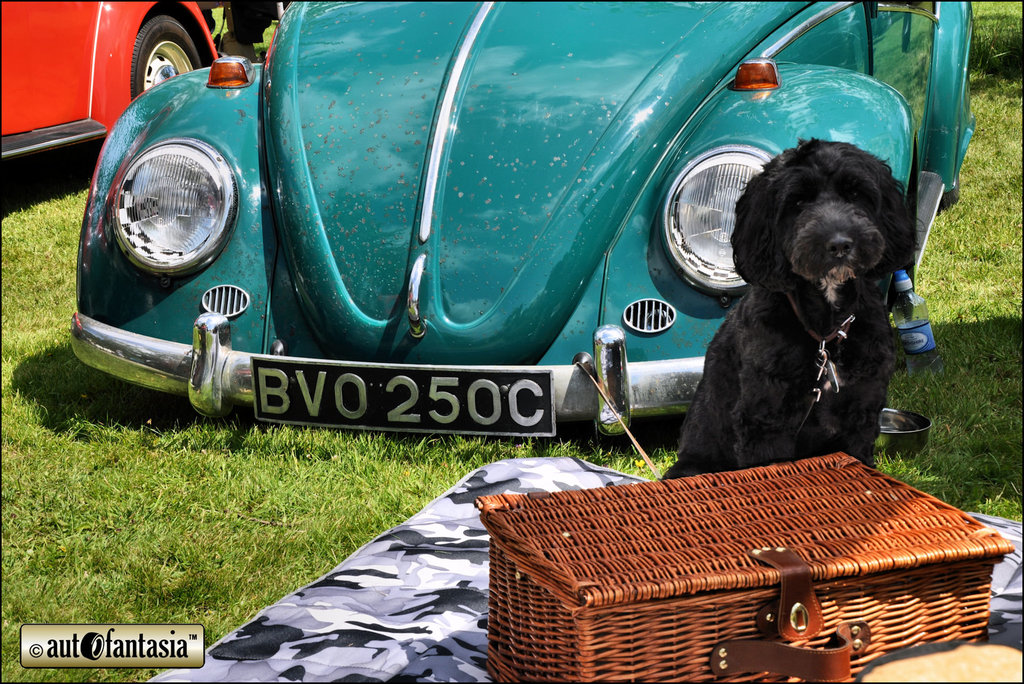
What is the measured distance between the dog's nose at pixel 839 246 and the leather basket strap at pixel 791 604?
0.66 metres

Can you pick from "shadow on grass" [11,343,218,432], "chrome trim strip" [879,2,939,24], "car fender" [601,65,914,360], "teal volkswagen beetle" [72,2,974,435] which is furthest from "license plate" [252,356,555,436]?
"chrome trim strip" [879,2,939,24]

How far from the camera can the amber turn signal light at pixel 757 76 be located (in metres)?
3.00

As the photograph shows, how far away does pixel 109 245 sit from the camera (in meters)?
3.21

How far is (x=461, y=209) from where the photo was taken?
300cm

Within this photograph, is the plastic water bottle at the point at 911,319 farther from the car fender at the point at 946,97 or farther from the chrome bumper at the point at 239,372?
the car fender at the point at 946,97

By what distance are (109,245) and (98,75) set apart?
336 centimetres

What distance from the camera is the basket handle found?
5.80 ft

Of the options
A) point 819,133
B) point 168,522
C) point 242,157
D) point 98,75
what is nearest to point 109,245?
point 242,157

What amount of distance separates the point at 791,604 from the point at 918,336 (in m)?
1.98

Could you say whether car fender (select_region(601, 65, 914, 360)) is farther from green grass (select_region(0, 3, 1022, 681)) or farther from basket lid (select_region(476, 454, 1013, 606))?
basket lid (select_region(476, 454, 1013, 606))

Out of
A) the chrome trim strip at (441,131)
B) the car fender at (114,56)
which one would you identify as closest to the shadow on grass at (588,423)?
the chrome trim strip at (441,131)

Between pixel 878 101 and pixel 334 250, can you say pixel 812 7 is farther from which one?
pixel 334 250

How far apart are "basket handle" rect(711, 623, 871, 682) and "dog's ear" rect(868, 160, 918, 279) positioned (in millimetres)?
908

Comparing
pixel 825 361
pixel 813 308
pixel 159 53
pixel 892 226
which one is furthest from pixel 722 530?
pixel 159 53
